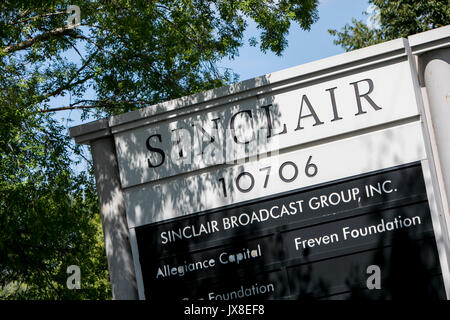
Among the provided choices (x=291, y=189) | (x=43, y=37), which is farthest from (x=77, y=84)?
(x=291, y=189)

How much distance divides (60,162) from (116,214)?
6180 mm

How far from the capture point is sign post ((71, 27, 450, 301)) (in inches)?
179

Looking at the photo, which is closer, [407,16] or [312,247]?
[312,247]

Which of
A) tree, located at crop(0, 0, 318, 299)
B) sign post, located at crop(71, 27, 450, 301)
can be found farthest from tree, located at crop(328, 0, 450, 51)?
sign post, located at crop(71, 27, 450, 301)

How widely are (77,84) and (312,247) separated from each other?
26.7 ft

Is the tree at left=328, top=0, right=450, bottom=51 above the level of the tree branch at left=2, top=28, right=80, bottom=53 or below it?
above

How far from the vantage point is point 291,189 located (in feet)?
15.7

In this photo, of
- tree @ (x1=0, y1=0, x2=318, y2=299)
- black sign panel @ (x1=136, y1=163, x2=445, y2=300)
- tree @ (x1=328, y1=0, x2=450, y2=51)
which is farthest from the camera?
tree @ (x1=328, y1=0, x2=450, y2=51)

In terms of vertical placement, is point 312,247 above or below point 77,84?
below

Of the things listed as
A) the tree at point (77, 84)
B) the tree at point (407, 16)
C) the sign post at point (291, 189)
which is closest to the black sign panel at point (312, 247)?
the sign post at point (291, 189)

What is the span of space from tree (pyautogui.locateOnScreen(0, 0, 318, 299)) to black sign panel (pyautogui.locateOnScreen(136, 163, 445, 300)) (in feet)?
19.0

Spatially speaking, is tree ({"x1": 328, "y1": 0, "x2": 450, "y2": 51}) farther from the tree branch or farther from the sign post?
the sign post

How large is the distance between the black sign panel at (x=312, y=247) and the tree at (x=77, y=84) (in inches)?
228

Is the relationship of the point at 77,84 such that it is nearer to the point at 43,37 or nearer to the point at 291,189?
the point at 43,37
